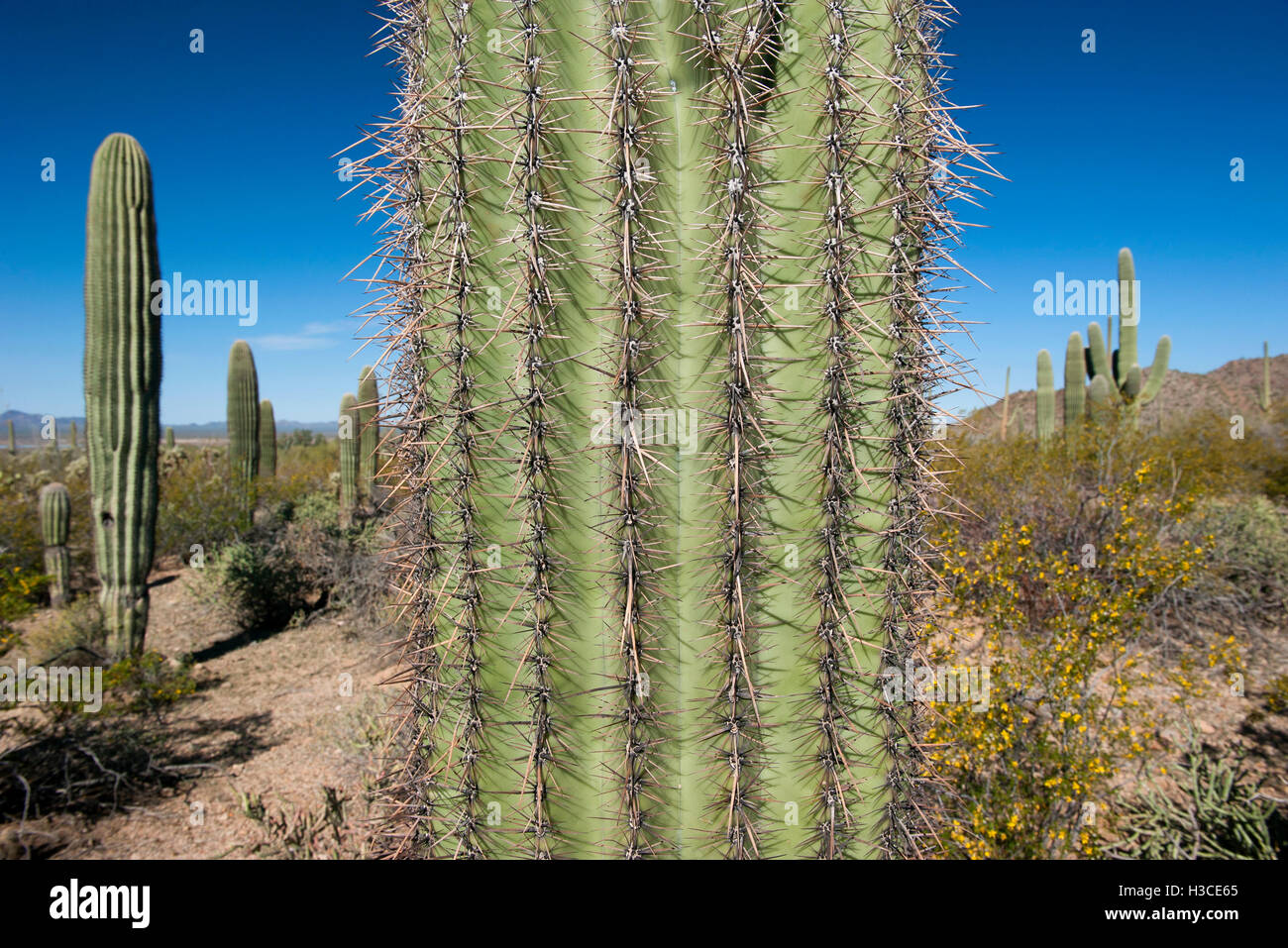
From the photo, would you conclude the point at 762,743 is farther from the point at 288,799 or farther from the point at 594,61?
the point at 288,799

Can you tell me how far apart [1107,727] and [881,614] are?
3546mm

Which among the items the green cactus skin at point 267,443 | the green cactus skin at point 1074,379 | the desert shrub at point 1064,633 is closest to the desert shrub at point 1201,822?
the desert shrub at point 1064,633

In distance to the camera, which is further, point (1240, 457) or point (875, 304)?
point (1240, 457)

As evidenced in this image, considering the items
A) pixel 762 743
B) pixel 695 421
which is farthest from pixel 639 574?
pixel 762 743

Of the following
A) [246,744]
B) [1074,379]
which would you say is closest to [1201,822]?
[246,744]

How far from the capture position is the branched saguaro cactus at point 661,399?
172 centimetres

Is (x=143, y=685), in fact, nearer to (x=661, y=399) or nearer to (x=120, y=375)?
(x=120, y=375)

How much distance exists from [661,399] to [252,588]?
29.8 feet

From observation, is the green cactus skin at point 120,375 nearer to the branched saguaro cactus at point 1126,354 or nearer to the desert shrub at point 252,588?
the desert shrub at point 252,588

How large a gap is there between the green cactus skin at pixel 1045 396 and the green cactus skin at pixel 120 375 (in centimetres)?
1960

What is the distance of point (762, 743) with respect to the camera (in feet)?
6.04

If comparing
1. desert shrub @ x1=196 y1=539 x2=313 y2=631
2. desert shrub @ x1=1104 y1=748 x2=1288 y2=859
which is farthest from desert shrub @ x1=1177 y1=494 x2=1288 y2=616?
desert shrub @ x1=196 y1=539 x2=313 y2=631

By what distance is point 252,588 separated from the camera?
880cm
